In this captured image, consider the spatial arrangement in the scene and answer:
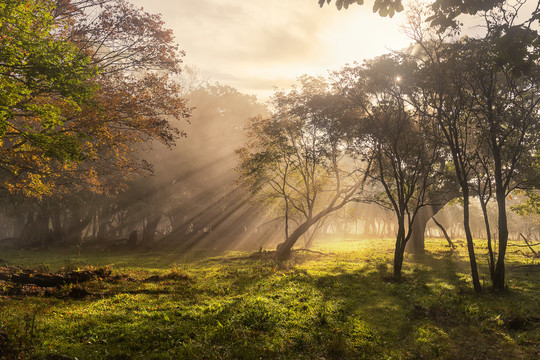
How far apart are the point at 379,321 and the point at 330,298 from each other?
2737mm

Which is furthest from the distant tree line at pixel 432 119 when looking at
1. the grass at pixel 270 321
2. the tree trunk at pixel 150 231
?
the tree trunk at pixel 150 231

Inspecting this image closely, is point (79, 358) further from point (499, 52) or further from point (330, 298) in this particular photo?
point (499, 52)

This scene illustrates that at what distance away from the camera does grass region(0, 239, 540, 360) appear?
26.5 feet

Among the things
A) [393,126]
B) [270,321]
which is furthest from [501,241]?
[270,321]

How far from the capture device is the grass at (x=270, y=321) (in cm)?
806

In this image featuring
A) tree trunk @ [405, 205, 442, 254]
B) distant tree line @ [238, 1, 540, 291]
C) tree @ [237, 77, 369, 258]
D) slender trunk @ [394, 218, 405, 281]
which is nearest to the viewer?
distant tree line @ [238, 1, 540, 291]

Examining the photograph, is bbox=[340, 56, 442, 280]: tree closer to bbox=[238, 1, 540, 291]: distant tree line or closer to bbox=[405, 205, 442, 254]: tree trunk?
bbox=[238, 1, 540, 291]: distant tree line

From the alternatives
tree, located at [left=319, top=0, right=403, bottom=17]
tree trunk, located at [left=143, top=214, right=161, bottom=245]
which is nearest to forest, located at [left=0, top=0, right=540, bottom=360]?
tree, located at [left=319, top=0, right=403, bottom=17]

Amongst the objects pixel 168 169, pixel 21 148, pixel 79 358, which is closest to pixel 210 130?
pixel 168 169

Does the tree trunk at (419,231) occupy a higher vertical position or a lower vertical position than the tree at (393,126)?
lower

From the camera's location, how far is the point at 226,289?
14.8 meters

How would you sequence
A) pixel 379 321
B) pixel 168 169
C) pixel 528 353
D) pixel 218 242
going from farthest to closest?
pixel 218 242 < pixel 168 169 < pixel 379 321 < pixel 528 353

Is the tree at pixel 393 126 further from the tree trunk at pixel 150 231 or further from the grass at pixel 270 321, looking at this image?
the tree trunk at pixel 150 231

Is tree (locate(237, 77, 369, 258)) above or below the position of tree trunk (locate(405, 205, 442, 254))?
above
